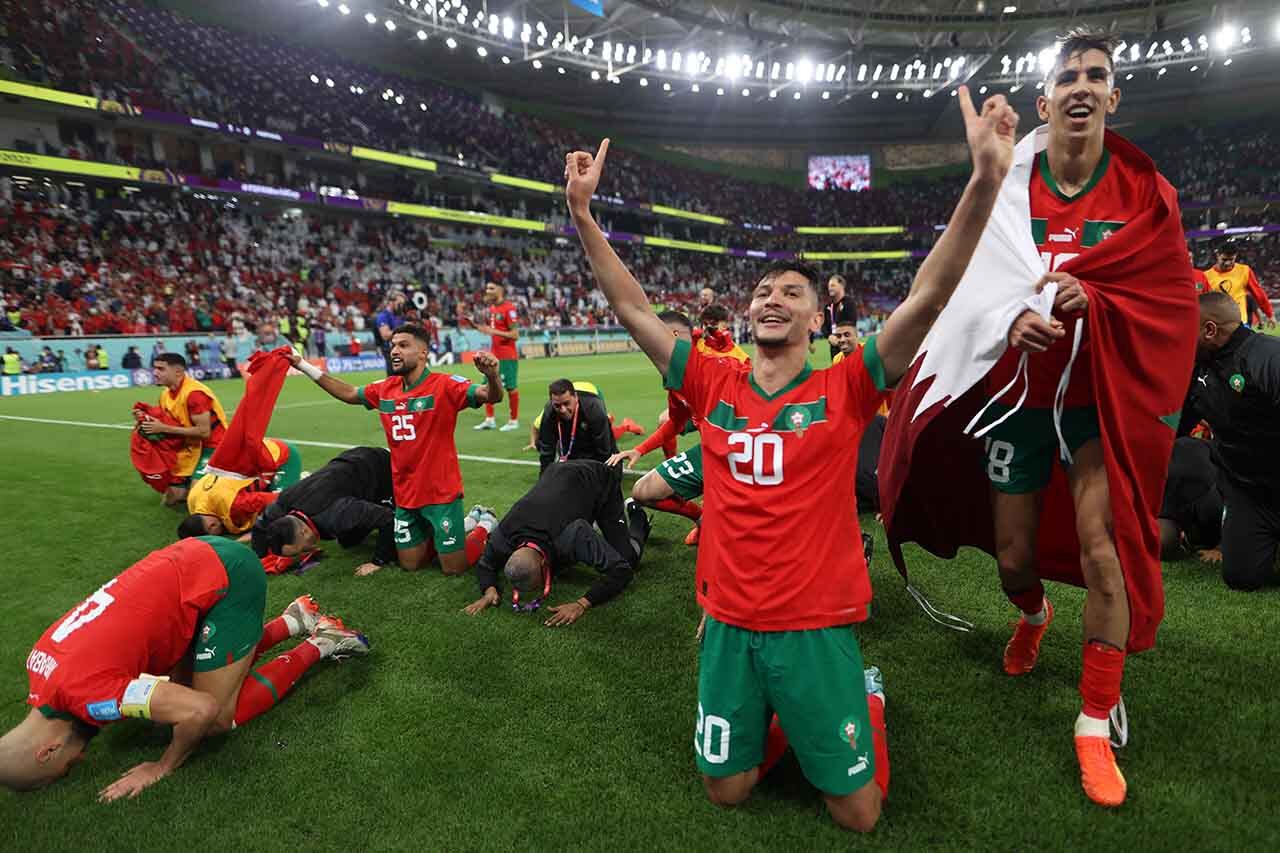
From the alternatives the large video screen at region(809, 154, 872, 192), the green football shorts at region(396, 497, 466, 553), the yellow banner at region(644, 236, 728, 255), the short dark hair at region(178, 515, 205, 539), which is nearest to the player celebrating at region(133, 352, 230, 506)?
the short dark hair at region(178, 515, 205, 539)

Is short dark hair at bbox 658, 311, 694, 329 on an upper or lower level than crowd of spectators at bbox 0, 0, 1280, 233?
lower

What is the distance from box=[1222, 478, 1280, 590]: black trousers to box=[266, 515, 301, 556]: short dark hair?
5667 mm

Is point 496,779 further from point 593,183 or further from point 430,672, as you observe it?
point 593,183

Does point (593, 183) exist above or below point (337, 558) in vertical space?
above

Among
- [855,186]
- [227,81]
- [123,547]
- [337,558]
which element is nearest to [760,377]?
[337,558]

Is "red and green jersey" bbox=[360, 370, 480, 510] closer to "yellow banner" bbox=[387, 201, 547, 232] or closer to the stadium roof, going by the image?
the stadium roof

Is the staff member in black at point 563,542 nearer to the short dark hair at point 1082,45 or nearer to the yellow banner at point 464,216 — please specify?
the short dark hair at point 1082,45

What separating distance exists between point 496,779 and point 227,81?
1359 inches

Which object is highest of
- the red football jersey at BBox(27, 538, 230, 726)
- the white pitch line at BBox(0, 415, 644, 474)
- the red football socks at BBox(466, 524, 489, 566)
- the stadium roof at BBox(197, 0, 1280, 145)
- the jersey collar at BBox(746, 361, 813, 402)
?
the stadium roof at BBox(197, 0, 1280, 145)

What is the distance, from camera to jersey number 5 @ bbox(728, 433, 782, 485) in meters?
2.35

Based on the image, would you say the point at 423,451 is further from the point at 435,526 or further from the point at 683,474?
the point at 683,474

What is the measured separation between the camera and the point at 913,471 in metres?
3.03

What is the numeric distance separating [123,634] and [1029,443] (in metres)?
3.49

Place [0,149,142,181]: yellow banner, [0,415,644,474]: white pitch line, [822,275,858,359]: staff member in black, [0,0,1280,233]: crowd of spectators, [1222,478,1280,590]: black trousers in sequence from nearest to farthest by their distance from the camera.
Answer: [1222,478,1280,590]: black trousers
[822,275,858,359]: staff member in black
[0,415,644,474]: white pitch line
[0,149,142,181]: yellow banner
[0,0,1280,233]: crowd of spectators
